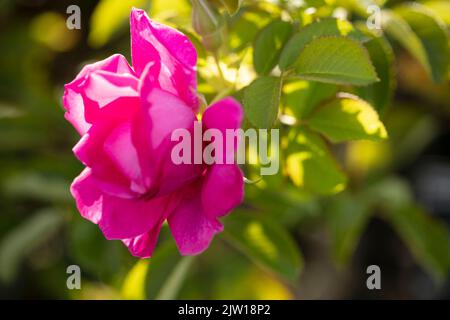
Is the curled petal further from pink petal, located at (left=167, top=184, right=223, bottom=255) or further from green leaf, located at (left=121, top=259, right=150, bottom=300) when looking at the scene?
green leaf, located at (left=121, top=259, right=150, bottom=300)

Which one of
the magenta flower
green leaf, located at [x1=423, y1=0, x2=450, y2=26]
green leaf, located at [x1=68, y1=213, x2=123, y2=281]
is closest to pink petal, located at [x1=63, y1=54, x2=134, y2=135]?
the magenta flower

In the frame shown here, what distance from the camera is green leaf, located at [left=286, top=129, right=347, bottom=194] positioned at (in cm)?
87

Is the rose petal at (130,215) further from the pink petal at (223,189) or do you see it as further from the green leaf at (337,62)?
the green leaf at (337,62)

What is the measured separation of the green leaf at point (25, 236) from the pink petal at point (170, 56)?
2.53 feet

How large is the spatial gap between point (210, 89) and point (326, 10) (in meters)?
0.18

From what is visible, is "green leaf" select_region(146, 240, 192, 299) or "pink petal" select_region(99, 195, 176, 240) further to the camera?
"green leaf" select_region(146, 240, 192, 299)

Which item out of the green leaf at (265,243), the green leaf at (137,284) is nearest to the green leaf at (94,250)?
the green leaf at (137,284)

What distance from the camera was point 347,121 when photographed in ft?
2.70

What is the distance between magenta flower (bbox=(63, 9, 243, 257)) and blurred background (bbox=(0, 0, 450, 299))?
15 cm

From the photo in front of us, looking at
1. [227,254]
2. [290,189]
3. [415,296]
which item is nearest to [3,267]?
[227,254]

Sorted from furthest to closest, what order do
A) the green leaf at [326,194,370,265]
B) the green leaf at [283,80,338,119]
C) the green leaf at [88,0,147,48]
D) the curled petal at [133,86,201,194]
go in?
the green leaf at [326,194,370,265] → the green leaf at [88,0,147,48] → the green leaf at [283,80,338,119] → the curled petal at [133,86,201,194]

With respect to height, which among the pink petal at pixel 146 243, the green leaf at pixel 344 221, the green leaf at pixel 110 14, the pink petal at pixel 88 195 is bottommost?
the green leaf at pixel 344 221

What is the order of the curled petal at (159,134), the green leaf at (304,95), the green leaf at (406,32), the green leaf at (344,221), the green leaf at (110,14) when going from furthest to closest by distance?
1. the green leaf at (344,221)
2. the green leaf at (110,14)
3. the green leaf at (406,32)
4. the green leaf at (304,95)
5. the curled petal at (159,134)

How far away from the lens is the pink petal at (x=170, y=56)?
701mm
